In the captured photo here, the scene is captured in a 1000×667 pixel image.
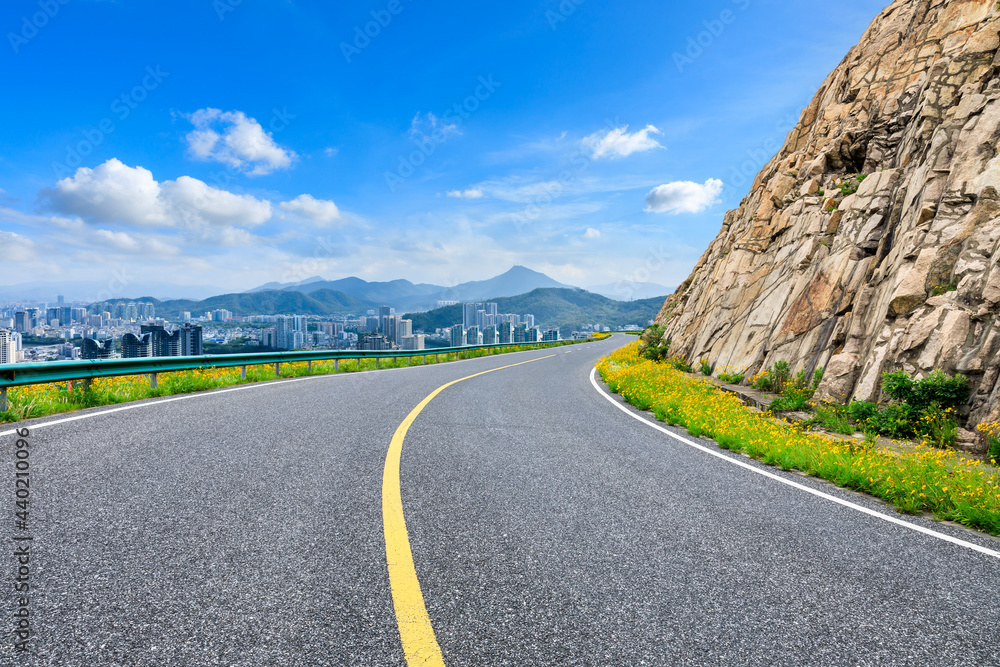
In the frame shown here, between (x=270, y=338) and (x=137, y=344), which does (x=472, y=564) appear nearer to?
(x=137, y=344)

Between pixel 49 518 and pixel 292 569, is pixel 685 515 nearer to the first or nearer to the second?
pixel 292 569

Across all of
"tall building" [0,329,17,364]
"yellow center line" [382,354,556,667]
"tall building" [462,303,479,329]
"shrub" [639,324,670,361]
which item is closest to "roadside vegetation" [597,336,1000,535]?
"yellow center line" [382,354,556,667]

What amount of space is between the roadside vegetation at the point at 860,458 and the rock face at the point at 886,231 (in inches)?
65.9

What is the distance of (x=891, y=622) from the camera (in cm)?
281

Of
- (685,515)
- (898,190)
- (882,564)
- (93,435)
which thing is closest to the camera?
(882,564)

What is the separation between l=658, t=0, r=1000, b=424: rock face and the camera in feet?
29.6

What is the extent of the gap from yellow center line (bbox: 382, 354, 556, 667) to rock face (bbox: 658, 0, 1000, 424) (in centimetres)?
858

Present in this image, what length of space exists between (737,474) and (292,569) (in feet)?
16.9

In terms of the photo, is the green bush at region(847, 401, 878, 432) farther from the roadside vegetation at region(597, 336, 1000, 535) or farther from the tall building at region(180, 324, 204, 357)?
the tall building at region(180, 324, 204, 357)

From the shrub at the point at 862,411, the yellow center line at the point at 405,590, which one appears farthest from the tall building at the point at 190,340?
the shrub at the point at 862,411

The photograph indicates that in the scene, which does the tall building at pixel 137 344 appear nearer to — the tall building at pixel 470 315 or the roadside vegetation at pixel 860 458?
the roadside vegetation at pixel 860 458

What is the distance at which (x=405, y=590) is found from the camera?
2934 mm

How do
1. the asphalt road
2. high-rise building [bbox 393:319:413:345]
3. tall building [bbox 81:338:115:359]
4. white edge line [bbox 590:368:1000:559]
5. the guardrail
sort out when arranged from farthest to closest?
high-rise building [bbox 393:319:413:345], tall building [bbox 81:338:115:359], the guardrail, white edge line [bbox 590:368:1000:559], the asphalt road

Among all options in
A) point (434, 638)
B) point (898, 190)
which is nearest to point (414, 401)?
point (434, 638)
